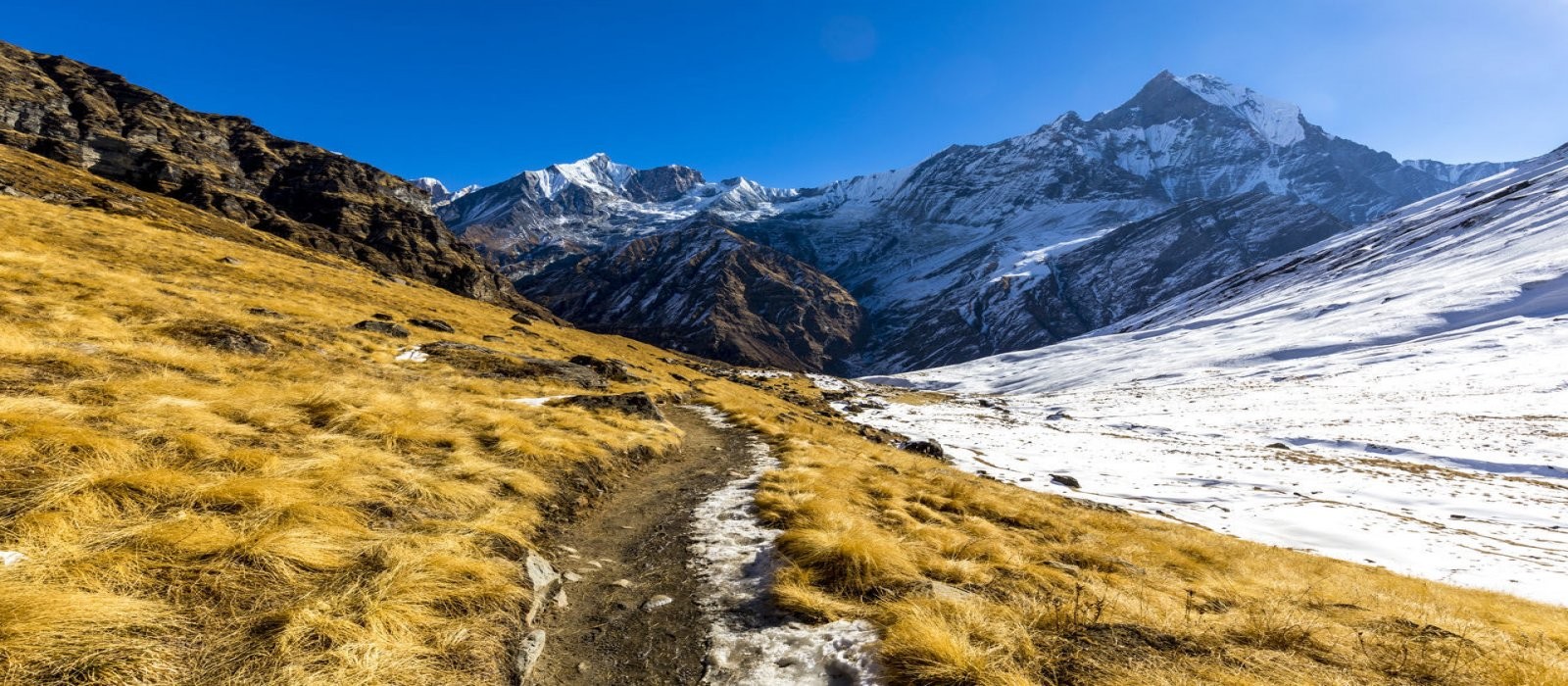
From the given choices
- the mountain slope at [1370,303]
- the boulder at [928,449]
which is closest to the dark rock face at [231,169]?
the boulder at [928,449]

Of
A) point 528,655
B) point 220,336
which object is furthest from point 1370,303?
point 220,336

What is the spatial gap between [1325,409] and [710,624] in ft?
232

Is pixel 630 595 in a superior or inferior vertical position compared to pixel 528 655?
inferior

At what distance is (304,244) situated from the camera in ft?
300

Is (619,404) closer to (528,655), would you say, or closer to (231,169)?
(528,655)

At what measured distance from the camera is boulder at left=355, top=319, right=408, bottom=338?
842 inches

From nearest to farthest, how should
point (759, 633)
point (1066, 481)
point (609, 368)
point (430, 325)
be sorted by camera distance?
point (759, 633), point (1066, 481), point (609, 368), point (430, 325)

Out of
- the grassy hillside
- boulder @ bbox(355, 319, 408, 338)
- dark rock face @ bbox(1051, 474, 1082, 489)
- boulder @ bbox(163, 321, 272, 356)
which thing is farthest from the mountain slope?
boulder @ bbox(163, 321, 272, 356)

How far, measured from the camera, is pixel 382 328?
21.9m

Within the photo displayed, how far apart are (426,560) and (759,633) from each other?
10.6 ft

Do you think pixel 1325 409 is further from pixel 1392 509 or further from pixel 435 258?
pixel 435 258

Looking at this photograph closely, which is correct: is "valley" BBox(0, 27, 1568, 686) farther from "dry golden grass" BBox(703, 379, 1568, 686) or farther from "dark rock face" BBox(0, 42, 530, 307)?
"dark rock face" BBox(0, 42, 530, 307)

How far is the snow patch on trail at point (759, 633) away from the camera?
4492 millimetres

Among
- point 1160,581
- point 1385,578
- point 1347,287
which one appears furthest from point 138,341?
point 1347,287
